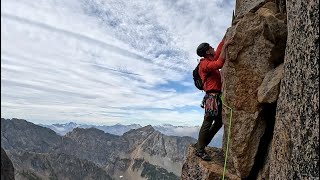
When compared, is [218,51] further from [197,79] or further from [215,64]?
[197,79]

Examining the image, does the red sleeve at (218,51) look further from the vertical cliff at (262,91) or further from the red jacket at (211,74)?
the vertical cliff at (262,91)

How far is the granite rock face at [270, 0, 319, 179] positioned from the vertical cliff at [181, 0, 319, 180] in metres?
0.04

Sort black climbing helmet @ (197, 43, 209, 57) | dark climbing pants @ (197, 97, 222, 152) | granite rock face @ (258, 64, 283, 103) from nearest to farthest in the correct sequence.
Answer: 1. granite rock face @ (258, 64, 283, 103)
2. black climbing helmet @ (197, 43, 209, 57)
3. dark climbing pants @ (197, 97, 222, 152)

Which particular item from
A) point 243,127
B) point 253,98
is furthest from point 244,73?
point 243,127

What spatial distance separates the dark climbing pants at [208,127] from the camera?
18500 millimetres

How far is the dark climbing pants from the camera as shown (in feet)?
60.7

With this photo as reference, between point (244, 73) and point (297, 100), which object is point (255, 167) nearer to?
point (244, 73)

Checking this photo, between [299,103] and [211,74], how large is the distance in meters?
7.55

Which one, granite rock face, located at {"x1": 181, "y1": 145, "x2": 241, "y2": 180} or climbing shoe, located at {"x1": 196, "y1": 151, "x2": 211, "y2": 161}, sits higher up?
climbing shoe, located at {"x1": 196, "y1": 151, "x2": 211, "y2": 161}

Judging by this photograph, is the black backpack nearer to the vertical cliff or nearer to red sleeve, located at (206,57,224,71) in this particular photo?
red sleeve, located at (206,57,224,71)

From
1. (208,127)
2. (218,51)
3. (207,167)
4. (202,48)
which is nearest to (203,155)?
(207,167)

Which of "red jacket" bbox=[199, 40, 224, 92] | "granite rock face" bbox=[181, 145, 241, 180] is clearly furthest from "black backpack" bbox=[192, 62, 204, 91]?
"granite rock face" bbox=[181, 145, 241, 180]

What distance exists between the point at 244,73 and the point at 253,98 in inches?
52.1

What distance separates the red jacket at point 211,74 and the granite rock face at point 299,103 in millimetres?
4841
